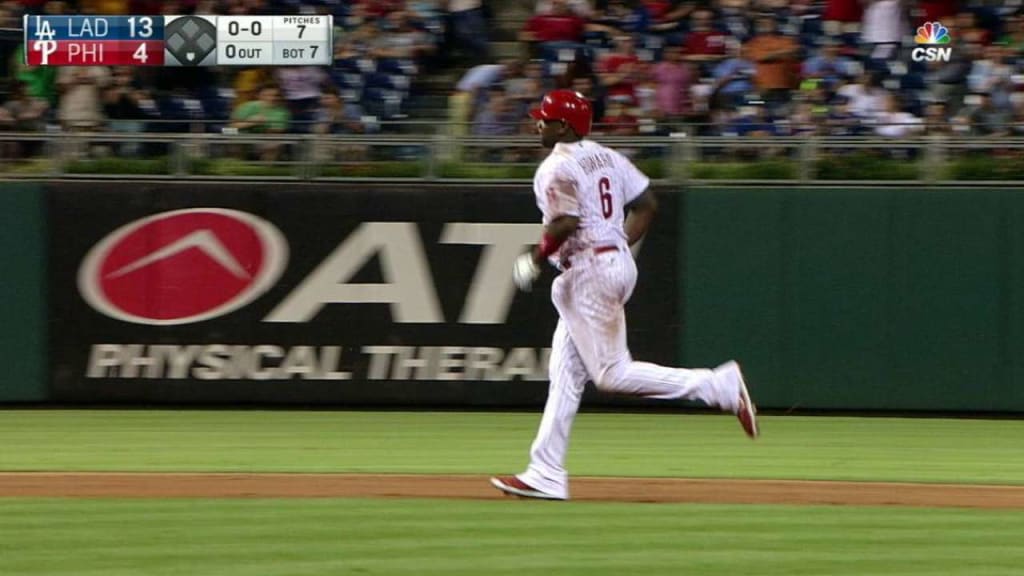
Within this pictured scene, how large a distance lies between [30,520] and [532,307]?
6.31 metres

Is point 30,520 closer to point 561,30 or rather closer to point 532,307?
point 532,307

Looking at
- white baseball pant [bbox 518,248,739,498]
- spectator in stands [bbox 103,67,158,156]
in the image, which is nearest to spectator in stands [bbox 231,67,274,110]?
spectator in stands [bbox 103,67,158,156]

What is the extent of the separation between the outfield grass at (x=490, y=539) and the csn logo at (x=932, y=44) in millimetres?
6885

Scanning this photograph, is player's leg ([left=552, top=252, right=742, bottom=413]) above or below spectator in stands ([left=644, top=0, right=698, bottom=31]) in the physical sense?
below

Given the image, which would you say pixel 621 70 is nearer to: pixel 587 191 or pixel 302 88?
pixel 302 88

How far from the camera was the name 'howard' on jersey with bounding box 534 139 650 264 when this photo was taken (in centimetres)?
754

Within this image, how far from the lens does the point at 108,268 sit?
1309 cm

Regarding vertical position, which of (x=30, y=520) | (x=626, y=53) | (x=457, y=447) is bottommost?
(x=457, y=447)

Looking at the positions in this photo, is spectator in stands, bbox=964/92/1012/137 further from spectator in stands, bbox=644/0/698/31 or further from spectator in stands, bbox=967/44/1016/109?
spectator in stands, bbox=644/0/698/31

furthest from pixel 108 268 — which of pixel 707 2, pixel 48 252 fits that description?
pixel 707 2

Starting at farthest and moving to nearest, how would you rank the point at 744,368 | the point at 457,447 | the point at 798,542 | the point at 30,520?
the point at 744,368
the point at 457,447
the point at 30,520
the point at 798,542

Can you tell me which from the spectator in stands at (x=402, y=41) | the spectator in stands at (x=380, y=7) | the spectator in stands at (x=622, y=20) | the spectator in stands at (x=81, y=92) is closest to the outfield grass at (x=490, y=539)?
the spectator in stands at (x=81, y=92)

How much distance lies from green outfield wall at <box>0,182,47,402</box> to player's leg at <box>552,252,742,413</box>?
658 cm

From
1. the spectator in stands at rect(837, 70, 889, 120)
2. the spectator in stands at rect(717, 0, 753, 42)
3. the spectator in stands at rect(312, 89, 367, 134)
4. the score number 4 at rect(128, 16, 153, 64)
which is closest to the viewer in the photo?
the spectator in stands at rect(837, 70, 889, 120)
